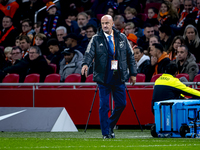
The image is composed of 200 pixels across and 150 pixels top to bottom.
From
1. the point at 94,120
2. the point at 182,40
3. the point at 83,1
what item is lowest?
the point at 94,120

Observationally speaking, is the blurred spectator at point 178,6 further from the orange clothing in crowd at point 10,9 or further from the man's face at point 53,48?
the orange clothing in crowd at point 10,9

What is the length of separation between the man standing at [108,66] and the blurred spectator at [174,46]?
15.3 ft

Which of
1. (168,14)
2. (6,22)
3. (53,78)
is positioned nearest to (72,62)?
(53,78)

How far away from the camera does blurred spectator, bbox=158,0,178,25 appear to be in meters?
14.0

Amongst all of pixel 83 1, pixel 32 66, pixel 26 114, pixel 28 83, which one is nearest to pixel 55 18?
pixel 83 1

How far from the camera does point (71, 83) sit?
1098cm

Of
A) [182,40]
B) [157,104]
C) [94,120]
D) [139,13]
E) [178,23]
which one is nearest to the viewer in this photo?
[157,104]

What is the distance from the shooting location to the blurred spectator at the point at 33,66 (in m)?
12.2

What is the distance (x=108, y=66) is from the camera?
7219 millimetres

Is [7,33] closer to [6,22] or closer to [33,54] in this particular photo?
[6,22]

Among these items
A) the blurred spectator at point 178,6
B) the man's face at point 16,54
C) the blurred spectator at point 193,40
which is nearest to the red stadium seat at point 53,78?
the man's face at point 16,54

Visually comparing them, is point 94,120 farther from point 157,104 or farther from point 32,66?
point 157,104

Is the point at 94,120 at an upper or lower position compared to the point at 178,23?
lower

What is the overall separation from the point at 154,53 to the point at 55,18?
6409 millimetres
